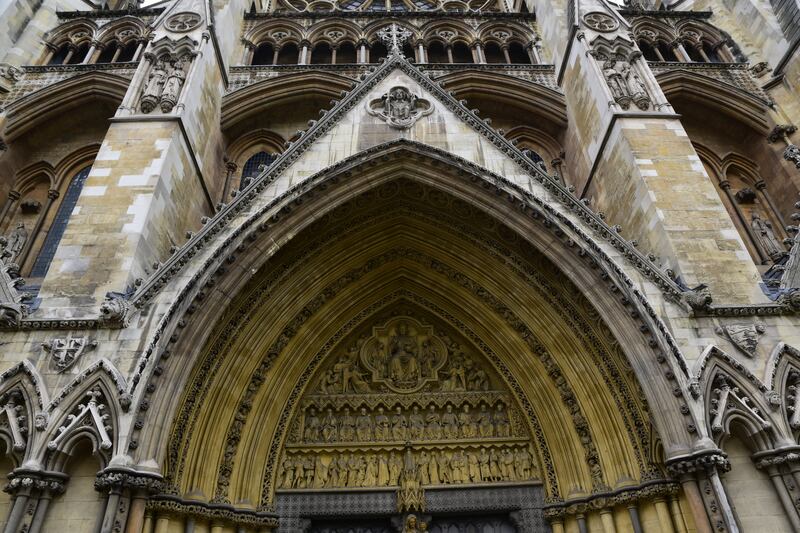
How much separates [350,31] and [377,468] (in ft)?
34.3

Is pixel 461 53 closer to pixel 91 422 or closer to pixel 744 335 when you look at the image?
pixel 744 335

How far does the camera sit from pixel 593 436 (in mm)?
7523

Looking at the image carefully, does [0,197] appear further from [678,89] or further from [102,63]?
[678,89]

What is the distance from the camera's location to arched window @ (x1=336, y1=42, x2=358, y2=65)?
13.0 metres

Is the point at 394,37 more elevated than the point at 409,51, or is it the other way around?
the point at 409,51

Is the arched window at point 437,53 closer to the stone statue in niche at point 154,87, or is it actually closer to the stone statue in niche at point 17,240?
the stone statue in niche at point 154,87

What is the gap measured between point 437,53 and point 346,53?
235 centimetres

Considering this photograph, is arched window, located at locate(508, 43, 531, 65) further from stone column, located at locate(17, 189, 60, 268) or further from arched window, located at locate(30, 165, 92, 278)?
stone column, located at locate(17, 189, 60, 268)

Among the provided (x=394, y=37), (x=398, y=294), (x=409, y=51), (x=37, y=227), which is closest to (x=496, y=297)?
(x=398, y=294)

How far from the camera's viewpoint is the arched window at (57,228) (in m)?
9.99

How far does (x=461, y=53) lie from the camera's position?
44.1 ft

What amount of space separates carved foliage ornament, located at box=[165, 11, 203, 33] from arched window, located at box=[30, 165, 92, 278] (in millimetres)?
3570

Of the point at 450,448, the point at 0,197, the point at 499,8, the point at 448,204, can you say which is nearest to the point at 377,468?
the point at 450,448

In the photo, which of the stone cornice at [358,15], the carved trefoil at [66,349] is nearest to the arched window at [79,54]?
the stone cornice at [358,15]
